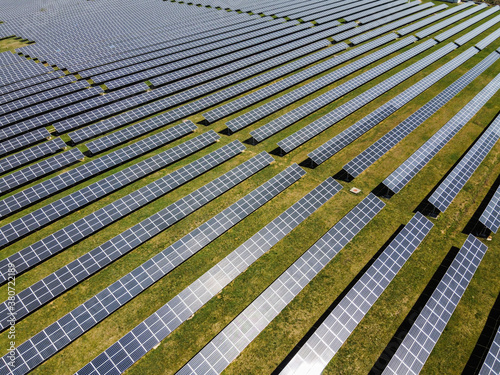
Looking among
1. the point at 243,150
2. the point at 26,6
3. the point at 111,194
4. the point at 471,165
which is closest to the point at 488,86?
the point at 471,165

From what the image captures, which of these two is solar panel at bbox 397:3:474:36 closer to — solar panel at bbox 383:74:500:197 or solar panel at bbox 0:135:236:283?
solar panel at bbox 383:74:500:197

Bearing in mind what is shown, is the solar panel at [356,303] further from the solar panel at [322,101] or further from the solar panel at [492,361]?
the solar panel at [322,101]

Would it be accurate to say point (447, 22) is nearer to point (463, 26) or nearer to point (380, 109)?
point (463, 26)

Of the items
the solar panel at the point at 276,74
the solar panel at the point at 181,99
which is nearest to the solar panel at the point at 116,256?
the solar panel at the point at 276,74

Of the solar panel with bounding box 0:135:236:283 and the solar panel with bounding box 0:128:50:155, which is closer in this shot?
the solar panel with bounding box 0:135:236:283

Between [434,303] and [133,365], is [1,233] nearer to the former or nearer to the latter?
[133,365]

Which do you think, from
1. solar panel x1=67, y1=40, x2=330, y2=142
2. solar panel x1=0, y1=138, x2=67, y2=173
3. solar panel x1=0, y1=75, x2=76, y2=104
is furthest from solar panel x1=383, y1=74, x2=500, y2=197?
solar panel x1=0, y1=75, x2=76, y2=104
